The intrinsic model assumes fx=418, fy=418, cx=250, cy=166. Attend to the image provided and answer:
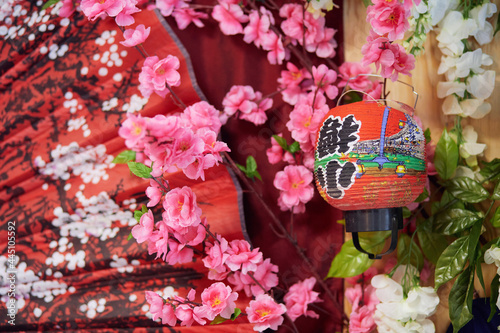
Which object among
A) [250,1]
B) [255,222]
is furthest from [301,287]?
[250,1]

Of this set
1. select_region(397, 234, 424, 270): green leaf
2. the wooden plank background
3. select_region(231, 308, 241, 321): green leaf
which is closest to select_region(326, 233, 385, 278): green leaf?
select_region(397, 234, 424, 270): green leaf

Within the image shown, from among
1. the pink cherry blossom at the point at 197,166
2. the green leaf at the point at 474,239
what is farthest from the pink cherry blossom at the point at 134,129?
the green leaf at the point at 474,239

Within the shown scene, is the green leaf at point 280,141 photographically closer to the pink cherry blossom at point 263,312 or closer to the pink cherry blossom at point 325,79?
the pink cherry blossom at point 325,79

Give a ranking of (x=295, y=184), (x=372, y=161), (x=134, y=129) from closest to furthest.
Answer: (x=134, y=129)
(x=372, y=161)
(x=295, y=184)

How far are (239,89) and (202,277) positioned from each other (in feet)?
1.76

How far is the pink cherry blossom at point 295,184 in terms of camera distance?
3.68ft

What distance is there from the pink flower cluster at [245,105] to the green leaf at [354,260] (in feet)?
1.40

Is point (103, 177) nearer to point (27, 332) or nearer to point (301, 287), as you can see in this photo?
point (27, 332)

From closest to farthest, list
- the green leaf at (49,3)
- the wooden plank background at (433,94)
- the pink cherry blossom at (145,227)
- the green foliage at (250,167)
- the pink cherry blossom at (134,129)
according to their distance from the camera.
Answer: the pink cherry blossom at (134,129)
the pink cherry blossom at (145,227)
the wooden plank background at (433,94)
the green foliage at (250,167)
the green leaf at (49,3)

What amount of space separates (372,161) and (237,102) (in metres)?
0.48

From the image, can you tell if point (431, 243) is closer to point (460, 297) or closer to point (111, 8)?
point (460, 297)

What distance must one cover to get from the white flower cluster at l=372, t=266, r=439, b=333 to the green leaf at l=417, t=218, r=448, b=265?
0.41 feet

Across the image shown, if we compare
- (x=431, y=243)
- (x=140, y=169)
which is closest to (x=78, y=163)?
(x=140, y=169)

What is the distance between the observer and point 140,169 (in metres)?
0.96
